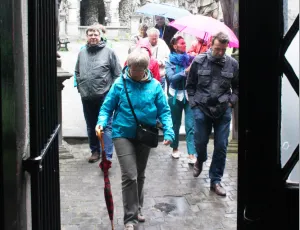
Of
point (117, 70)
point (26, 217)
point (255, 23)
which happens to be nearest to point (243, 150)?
point (255, 23)

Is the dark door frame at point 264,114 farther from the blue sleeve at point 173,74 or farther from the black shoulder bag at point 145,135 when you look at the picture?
the blue sleeve at point 173,74

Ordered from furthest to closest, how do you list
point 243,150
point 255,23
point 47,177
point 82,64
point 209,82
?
point 82,64, point 209,82, point 47,177, point 243,150, point 255,23

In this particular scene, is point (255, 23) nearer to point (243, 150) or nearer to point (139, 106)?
point (243, 150)

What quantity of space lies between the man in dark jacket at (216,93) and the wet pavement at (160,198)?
0.36 meters

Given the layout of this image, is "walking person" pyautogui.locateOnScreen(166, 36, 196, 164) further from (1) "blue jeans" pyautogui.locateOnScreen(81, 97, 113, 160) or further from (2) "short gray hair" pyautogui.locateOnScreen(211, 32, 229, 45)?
(2) "short gray hair" pyautogui.locateOnScreen(211, 32, 229, 45)

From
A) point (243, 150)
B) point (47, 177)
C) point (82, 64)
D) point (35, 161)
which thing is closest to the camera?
point (243, 150)

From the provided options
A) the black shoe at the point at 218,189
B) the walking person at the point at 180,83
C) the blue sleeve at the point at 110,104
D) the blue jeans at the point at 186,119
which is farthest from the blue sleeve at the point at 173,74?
the blue sleeve at the point at 110,104

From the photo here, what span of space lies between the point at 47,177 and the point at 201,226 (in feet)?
7.77

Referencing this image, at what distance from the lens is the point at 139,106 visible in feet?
16.3

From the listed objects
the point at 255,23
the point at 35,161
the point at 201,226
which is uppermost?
the point at 255,23

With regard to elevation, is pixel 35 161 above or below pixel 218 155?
above

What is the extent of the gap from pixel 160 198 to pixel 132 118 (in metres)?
1.48

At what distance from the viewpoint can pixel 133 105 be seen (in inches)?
195

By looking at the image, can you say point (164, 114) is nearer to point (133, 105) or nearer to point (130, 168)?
point (133, 105)
